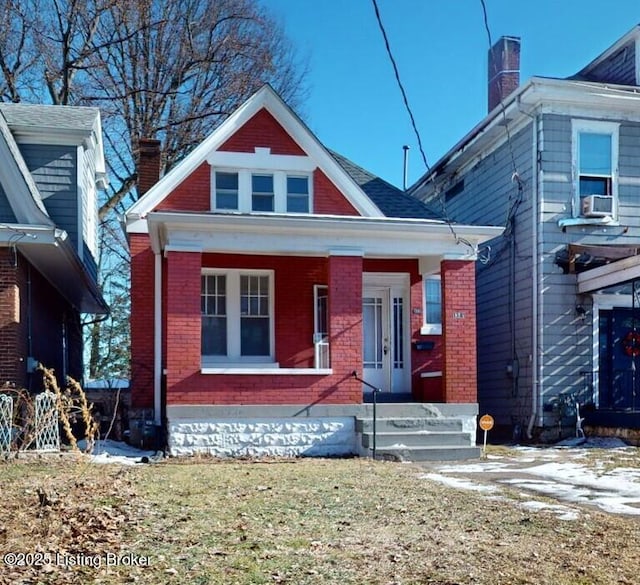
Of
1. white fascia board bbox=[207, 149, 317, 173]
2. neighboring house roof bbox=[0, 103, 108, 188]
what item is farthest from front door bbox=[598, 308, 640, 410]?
neighboring house roof bbox=[0, 103, 108, 188]

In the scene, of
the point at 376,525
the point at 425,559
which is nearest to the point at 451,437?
the point at 376,525

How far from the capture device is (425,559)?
190 inches

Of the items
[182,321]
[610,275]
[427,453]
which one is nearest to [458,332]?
[427,453]

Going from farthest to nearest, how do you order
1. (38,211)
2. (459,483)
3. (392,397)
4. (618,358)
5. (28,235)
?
(618,358) < (392,397) < (38,211) < (28,235) < (459,483)

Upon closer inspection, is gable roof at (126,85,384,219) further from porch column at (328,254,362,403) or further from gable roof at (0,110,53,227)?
porch column at (328,254,362,403)

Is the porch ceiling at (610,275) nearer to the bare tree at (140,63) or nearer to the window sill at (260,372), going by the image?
the window sill at (260,372)

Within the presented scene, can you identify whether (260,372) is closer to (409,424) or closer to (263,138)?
(409,424)

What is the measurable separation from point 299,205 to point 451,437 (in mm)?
5166

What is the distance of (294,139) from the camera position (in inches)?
537

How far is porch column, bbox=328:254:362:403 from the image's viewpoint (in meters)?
11.9

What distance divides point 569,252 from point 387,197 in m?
3.84

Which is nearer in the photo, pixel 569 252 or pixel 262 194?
pixel 262 194

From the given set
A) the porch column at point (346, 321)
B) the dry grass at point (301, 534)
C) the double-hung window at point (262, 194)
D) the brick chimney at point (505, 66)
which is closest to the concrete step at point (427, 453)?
the porch column at point (346, 321)

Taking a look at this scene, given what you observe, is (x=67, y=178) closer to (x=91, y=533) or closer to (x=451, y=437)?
(x=451, y=437)
